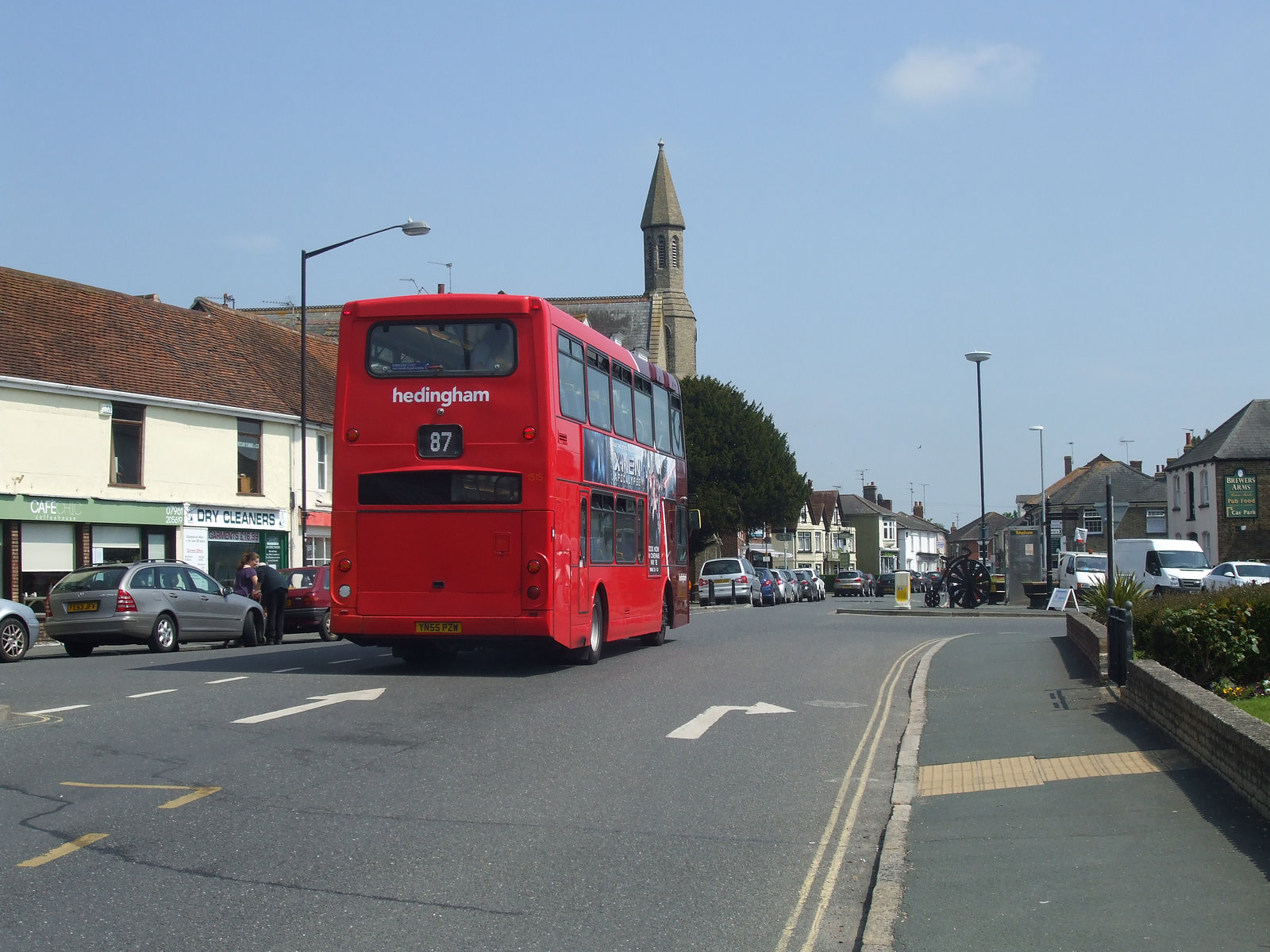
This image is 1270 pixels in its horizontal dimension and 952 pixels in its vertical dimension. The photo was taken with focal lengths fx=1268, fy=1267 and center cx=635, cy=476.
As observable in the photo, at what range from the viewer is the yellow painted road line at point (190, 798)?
7.30 meters

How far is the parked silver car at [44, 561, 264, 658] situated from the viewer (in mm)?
19375

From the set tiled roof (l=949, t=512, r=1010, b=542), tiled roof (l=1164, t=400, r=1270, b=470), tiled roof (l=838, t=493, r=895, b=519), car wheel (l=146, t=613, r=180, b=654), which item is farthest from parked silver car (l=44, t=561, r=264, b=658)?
tiled roof (l=949, t=512, r=1010, b=542)

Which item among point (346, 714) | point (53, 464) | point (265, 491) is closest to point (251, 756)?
point (346, 714)

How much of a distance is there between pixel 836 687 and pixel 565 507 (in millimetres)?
3830

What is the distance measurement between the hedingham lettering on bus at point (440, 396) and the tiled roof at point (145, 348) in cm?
1782

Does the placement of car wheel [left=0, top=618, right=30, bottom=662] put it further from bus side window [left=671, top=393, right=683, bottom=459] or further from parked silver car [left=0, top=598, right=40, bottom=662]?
bus side window [left=671, top=393, right=683, bottom=459]

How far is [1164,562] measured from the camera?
122ft

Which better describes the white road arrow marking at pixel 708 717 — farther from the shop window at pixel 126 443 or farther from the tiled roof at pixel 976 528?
the tiled roof at pixel 976 528

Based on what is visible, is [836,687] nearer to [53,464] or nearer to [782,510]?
[53,464]

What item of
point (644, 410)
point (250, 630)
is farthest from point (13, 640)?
point (644, 410)

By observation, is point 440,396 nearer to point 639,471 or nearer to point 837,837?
point 639,471

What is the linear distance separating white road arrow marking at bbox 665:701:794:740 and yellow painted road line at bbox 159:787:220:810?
153 inches

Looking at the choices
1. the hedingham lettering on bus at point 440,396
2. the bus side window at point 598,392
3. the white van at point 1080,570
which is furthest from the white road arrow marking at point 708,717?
the white van at point 1080,570

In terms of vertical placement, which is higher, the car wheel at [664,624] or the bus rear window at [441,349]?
the bus rear window at [441,349]
